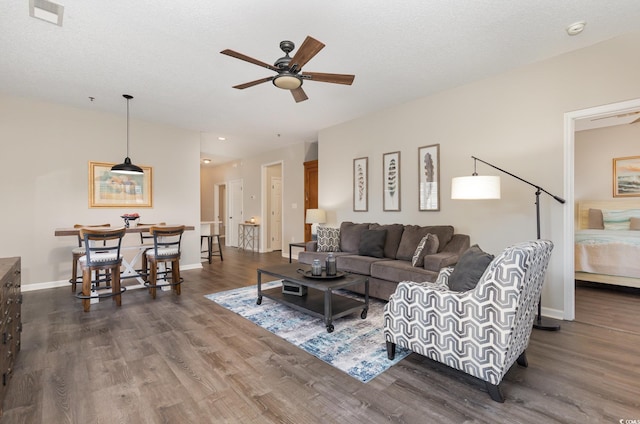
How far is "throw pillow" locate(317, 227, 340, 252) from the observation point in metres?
4.93

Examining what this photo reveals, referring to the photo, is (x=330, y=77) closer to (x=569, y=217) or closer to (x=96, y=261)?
(x=569, y=217)

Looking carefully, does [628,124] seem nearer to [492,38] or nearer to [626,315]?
[626,315]

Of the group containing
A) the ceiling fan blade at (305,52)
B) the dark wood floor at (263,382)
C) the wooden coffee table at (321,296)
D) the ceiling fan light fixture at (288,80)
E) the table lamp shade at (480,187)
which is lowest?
the dark wood floor at (263,382)

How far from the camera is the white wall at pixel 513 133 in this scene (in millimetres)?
3020

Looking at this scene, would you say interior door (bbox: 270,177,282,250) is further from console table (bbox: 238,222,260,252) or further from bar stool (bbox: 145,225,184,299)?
bar stool (bbox: 145,225,184,299)

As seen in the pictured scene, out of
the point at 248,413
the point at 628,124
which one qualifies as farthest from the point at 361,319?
the point at 628,124

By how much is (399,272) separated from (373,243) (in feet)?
2.91

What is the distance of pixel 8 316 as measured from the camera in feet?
6.23

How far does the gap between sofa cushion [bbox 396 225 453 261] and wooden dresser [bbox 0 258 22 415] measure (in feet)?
12.3

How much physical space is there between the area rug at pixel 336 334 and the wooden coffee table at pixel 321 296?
5.5 inches

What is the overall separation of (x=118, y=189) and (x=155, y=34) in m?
3.39

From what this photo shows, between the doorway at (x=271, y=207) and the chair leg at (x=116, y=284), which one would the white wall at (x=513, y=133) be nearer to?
the chair leg at (x=116, y=284)

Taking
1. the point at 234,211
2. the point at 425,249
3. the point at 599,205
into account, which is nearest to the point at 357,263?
the point at 425,249

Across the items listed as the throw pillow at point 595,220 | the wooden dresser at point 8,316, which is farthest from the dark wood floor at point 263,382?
the throw pillow at point 595,220
